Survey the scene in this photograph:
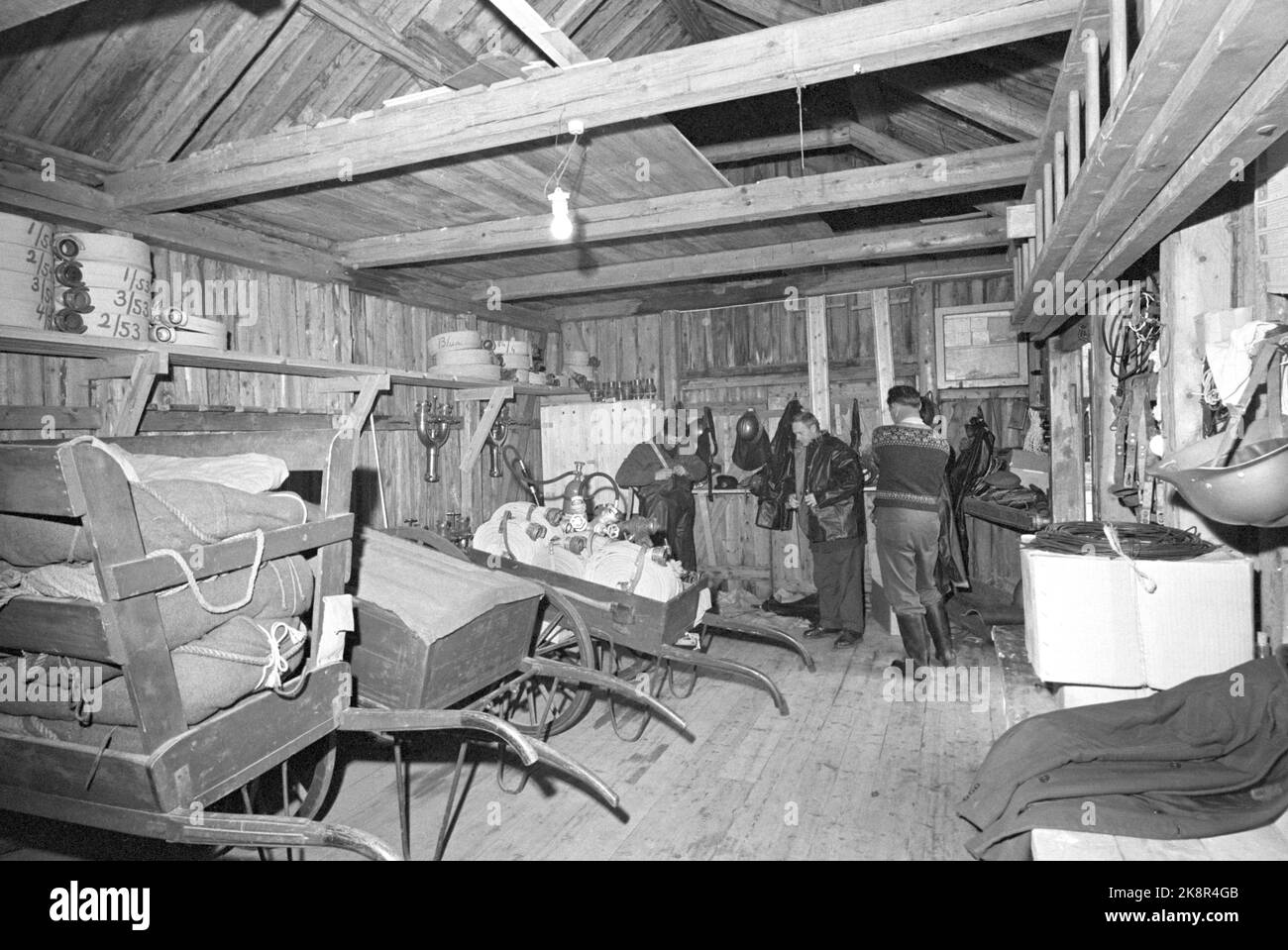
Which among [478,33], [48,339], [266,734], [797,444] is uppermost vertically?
[478,33]

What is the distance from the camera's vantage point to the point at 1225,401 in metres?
2.60

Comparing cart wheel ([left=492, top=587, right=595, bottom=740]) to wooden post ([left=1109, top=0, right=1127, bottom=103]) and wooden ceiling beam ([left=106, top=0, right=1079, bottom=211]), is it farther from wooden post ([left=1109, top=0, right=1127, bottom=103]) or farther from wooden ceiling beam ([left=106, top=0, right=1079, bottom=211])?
wooden post ([left=1109, top=0, right=1127, bottom=103])

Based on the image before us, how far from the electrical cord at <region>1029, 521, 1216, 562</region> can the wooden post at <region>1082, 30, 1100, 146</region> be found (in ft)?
5.33

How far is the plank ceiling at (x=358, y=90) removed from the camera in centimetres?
345

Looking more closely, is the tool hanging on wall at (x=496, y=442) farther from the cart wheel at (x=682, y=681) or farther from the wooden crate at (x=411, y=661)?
the wooden crate at (x=411, y=661)

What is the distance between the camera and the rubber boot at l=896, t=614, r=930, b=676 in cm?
592

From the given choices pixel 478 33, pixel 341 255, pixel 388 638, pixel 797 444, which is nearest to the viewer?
pixel 388 638

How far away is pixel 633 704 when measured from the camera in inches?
214

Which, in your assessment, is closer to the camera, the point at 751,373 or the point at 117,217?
the point at 117,217

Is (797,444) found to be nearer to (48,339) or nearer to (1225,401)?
(1225,401)

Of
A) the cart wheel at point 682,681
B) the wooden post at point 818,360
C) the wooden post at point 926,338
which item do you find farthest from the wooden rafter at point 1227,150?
the wooden post at point 818,360

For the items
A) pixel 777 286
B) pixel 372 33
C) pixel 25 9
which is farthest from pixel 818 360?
pixel 25 9

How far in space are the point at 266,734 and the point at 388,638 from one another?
706 millimetres
